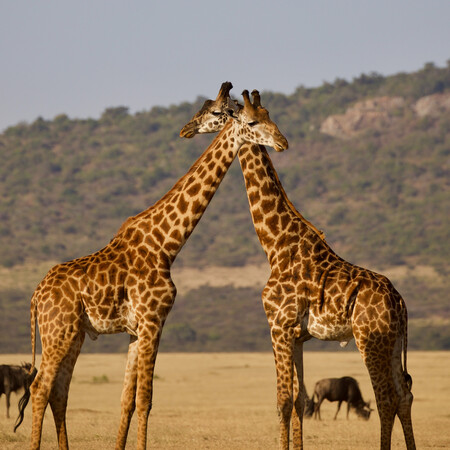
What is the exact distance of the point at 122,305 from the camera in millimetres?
11641

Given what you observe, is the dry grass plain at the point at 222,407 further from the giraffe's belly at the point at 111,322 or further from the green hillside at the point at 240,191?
the green hillside at the point at 240,191

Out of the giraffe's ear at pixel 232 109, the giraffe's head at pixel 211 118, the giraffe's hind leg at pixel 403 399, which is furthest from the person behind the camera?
the giraffe's head at pixel 211 118

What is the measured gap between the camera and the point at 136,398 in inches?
452

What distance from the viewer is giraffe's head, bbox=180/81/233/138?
41.2 feet

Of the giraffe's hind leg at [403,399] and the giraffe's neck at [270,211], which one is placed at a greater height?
the giraffe's neck at [270,211]

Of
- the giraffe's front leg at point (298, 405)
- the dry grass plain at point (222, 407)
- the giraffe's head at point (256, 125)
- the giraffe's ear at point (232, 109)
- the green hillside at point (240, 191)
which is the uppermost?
the green hillside at point (240, 191)

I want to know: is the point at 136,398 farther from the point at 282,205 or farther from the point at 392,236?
the point at 392,236

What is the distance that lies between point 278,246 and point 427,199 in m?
83.4

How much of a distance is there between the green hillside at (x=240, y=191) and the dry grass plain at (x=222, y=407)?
15162 millimetres

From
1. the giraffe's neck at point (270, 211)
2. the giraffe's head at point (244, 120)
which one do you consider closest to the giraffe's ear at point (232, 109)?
the giraffe's head at point (244, 120)

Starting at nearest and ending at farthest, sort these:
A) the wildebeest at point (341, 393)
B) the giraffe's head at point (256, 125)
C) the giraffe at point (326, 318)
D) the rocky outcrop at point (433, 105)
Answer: the giraffe at point (326, 318)
the giraffe's head at point (256, 125)
the wildebeest at point (341, 393)
the rocky outcrop at point (433, 105)

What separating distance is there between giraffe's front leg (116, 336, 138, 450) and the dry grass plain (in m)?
3.03

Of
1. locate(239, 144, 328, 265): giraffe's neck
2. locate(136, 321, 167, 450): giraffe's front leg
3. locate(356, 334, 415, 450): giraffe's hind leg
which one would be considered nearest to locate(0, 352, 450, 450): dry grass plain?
locate(136, 321, 167, 450): giraffe's front leg

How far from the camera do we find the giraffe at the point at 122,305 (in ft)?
37.8
